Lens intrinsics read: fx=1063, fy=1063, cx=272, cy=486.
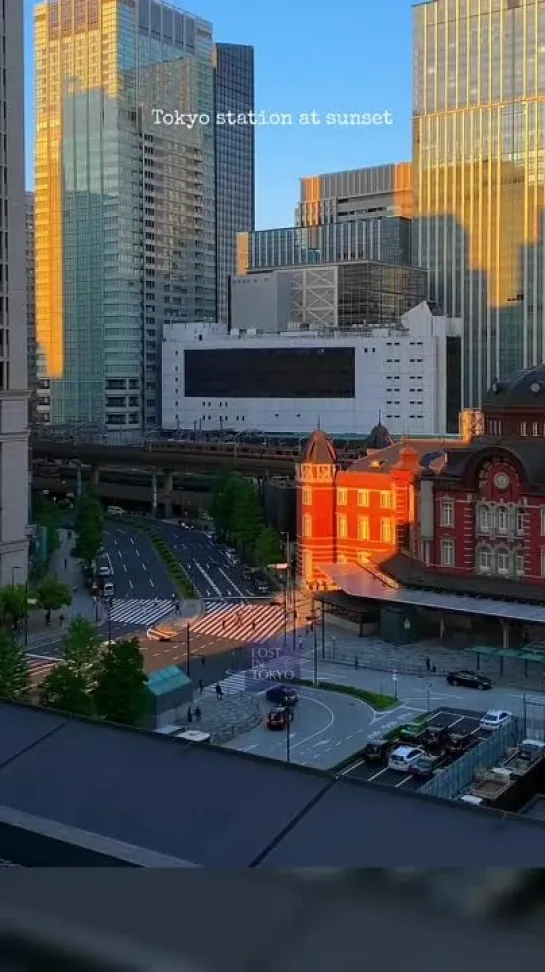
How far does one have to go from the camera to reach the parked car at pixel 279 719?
3516 centimetres

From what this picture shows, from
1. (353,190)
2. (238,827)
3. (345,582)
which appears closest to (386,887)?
(238,827)

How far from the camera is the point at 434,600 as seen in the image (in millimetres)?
47812

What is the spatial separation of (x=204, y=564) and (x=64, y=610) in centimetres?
1619

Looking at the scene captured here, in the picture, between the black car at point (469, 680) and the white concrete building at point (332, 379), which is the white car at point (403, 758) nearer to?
the black car at point (469, 680)

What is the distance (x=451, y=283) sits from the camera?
14125 centimetres

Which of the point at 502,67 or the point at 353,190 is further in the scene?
the point at 353,190

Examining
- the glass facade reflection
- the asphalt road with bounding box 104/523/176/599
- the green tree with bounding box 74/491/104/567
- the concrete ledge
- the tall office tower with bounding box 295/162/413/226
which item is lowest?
the asphalt road with bounding box 104/523/176/599

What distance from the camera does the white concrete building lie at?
368 ft

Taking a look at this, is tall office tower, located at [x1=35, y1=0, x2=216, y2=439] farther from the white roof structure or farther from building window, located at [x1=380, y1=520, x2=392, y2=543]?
the white roof structure

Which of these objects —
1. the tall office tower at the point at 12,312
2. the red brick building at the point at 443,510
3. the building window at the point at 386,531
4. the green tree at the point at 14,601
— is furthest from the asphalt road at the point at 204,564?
the green tree at the point at 14,601

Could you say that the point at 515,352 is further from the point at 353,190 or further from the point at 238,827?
the point at 238,827

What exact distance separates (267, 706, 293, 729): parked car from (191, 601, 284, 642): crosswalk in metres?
12.9

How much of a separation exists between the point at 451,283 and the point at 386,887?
469ft

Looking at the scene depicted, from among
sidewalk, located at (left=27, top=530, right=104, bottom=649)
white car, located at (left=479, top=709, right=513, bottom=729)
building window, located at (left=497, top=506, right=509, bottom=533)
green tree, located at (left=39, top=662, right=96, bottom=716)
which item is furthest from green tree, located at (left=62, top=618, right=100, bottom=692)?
building window, located at (left=497, top=506, right=509, bottom=533)
